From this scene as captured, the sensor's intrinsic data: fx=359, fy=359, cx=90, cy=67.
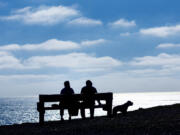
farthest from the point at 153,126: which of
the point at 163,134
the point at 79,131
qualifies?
the point at 79,131

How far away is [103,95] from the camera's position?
18359 mm

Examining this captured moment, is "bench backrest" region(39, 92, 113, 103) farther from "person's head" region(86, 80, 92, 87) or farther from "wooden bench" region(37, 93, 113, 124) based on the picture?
"person's head" region(86, 80, 92, 87)

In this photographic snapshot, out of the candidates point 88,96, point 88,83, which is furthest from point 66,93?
point 88,83

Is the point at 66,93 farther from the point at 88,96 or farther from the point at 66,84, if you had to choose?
the point at 88,96

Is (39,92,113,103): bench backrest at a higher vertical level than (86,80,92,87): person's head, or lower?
lower

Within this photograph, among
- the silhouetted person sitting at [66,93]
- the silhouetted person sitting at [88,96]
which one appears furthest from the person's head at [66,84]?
the silhouetted person sitting at [88,96]

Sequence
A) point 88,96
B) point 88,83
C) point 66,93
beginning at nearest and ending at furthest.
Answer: point 66,93 < point 88,96 < point 88,83

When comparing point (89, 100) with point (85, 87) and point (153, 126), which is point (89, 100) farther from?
point (153, 126)

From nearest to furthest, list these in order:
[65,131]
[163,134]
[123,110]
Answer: [163,134]
[65,131]
[123,110]

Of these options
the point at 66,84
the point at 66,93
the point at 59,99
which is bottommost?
the point at 59,99

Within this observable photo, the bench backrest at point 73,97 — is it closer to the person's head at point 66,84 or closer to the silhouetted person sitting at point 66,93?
the silhouetted person sitting at point 66,93

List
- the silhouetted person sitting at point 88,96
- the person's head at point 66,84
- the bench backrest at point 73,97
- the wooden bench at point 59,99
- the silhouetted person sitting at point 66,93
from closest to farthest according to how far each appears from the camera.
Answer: the wooden bench at point 59,99, the bench backrest at point 73,97, the silhouetted person sitting at point 66,93, the person's head at point 66,84, the silhouetted person sitting at point 88,96

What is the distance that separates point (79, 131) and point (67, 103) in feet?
15.9

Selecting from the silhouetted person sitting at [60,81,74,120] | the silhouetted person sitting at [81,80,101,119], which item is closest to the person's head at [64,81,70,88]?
the silhouetted person sitting at [60,81,74,120]
